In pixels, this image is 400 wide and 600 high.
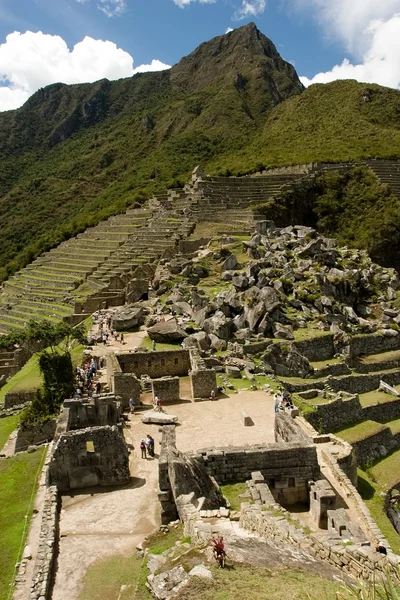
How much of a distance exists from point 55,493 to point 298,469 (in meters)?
4.72

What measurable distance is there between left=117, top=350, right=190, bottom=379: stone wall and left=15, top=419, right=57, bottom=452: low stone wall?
3.39 metres

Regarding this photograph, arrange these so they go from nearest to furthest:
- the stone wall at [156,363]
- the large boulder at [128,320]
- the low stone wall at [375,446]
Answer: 1. the low stone wall at [375,446]
2. the stone wall at [156,363]
3. the large boulder at [128,320]

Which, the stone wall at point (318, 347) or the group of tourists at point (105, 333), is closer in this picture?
the stone wall at point (318, 347)

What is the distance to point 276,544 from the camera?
637 centimetres

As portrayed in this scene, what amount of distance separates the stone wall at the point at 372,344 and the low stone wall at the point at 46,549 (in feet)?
54.9

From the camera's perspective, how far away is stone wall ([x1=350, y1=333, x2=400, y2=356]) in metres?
23.6

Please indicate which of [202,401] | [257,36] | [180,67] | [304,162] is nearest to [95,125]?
[180,67]

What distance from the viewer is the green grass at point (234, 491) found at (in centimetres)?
883

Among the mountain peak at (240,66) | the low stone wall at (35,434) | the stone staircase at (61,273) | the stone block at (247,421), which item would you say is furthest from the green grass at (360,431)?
the mountain peak at (240,66)

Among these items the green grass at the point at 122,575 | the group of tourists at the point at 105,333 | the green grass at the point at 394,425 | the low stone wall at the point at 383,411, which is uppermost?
the group of tourists at the point at 105,333

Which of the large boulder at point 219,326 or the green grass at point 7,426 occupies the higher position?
the large boulder at point 219,326

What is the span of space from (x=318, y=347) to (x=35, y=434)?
41.6 ft

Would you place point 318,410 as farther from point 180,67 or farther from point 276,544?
point 180,67

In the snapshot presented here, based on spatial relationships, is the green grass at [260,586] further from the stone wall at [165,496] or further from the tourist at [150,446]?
the tourist at [150,446]
